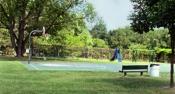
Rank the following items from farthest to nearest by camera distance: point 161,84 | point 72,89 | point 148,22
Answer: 1. point 161,84
2. point 148,22
3. point 72,89

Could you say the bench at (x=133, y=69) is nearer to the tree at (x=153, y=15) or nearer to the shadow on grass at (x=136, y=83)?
the shadow on grass at (x=136, y=83)

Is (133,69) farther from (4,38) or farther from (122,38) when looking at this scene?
(122,38)

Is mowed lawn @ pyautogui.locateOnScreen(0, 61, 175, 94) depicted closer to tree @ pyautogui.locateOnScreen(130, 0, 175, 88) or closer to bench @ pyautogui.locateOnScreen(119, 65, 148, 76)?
tree @ pyautogui.locateOnScreen(130, 0, 175, 88)

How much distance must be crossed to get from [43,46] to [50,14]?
5.63m

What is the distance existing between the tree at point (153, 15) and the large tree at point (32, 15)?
30.2m

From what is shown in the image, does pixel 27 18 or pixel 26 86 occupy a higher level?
pixel 27 18

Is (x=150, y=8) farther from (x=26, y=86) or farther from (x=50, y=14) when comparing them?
(x=50, y=14)

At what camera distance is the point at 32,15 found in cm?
5453

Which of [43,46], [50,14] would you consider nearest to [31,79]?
[50,14]

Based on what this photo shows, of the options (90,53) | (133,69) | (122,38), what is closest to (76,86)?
(133,69)

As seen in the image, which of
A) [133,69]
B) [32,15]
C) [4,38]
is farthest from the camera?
[4,38]

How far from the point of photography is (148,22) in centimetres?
2058

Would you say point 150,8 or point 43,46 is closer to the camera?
point 150,8

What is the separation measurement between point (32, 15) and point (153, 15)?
3572 cm
